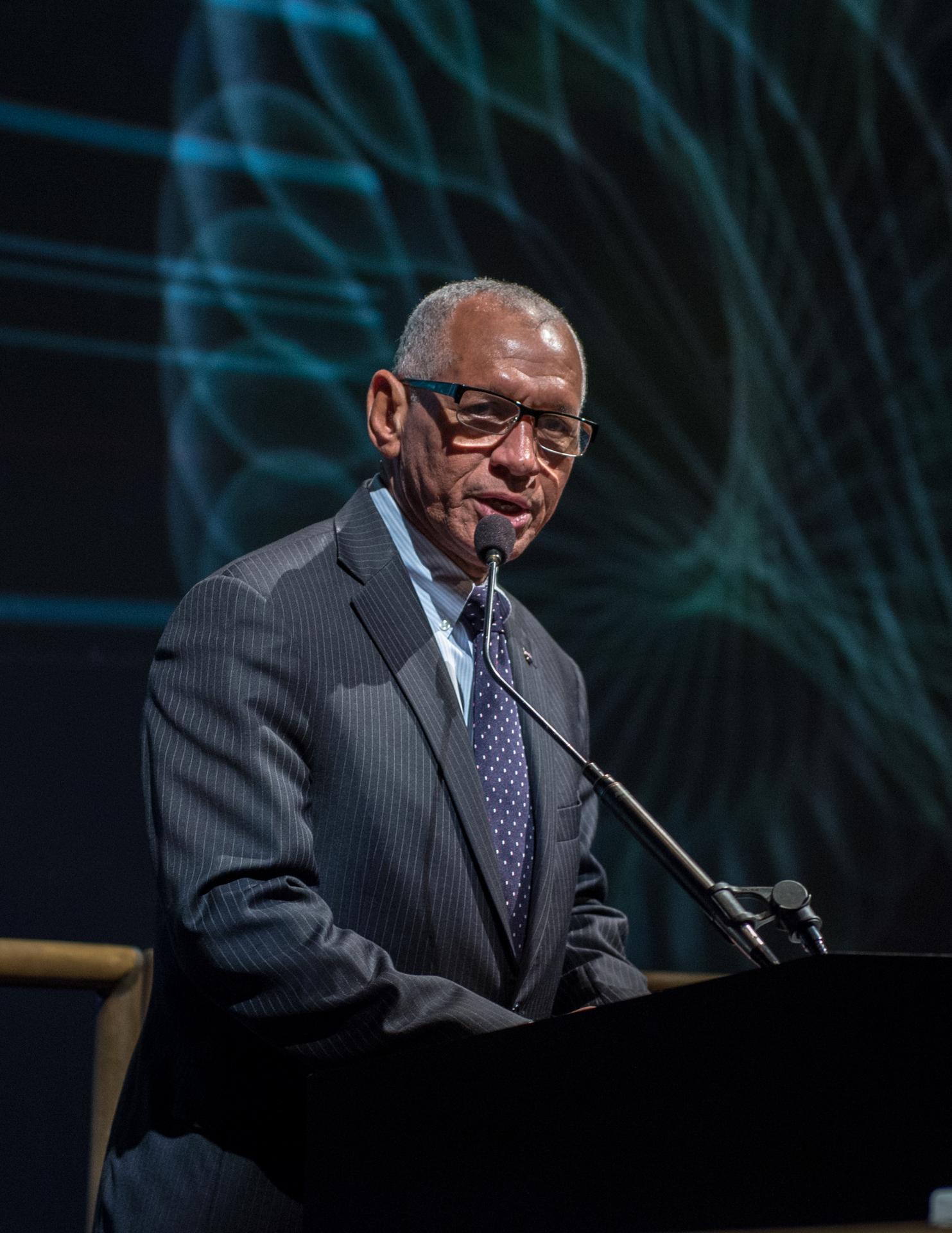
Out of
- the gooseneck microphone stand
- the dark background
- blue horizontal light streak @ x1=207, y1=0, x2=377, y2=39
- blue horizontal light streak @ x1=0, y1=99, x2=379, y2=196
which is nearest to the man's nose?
the gooseneck microphone stand

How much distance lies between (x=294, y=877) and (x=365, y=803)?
15 cm

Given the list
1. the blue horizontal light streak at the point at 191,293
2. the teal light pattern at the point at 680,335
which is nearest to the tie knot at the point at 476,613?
the teal light pattern at the point at 680,335

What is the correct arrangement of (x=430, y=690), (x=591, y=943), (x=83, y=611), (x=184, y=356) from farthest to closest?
(x=184, y=356) < (x=83, y=611) < (x=591, y=943) < (x=430, y=690)

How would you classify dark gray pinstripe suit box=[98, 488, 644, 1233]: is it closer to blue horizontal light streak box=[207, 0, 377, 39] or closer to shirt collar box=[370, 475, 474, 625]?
shirt collar box=[370, 475, 474, 625]

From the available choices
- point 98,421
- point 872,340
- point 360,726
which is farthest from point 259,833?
point 872,340

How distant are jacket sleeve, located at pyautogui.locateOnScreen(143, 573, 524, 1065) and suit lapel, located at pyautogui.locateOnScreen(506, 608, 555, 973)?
24 cm

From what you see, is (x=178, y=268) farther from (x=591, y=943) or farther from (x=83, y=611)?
(x=591, y=943)

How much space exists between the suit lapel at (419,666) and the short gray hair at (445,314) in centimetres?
24

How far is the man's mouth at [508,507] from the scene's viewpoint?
1800 millimetres

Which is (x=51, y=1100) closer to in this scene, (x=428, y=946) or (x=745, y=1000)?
(x=428, y=946)

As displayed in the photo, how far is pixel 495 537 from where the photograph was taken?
1618 millimetres

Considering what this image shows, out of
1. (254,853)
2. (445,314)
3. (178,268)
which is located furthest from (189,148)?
(254,853)

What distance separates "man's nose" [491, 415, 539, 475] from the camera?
1800mm

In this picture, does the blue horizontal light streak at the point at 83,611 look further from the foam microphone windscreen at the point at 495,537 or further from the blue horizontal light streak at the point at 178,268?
the foam microphone windscreen at the point at 495,537
